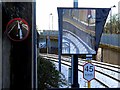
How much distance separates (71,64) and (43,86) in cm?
24

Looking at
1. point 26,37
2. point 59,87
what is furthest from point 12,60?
point 59,87

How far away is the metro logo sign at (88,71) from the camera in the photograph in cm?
170

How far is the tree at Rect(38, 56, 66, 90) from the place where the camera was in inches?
67.5

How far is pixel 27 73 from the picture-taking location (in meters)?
1.65

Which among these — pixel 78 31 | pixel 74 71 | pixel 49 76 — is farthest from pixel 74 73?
pixel 78 31

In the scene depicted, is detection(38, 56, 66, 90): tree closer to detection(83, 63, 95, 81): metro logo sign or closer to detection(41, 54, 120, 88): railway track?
detection(41, 54, 120, 88): railway track

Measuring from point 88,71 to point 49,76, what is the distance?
0.27m

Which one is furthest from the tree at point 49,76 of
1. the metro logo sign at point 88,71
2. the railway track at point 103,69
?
the metro logo sign at point 88,71

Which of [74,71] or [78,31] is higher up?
[78,31]

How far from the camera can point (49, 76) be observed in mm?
1748

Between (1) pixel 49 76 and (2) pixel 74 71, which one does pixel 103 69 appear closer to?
(2) pixel 74 71

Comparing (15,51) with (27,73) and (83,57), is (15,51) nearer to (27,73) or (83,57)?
(27,73)

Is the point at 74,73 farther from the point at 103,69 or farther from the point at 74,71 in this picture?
the point at 103,69

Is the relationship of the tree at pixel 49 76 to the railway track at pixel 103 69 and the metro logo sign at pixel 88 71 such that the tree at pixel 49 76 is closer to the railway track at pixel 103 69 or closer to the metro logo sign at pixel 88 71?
the railway track at pixel 103 69
